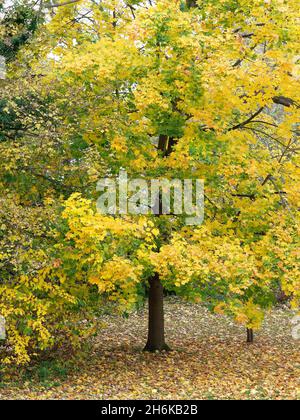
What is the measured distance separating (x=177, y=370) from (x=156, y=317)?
1.87 metres

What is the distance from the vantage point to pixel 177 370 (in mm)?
15266

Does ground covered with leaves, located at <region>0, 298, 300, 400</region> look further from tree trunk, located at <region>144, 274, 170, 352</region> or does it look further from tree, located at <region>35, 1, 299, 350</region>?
tree, located at <region>35, 1, 299, 350</region>

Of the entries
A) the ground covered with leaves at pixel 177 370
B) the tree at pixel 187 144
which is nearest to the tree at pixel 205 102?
the tree at pixel 187 144

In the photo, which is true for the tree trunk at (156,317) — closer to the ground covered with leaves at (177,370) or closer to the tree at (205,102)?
the ground covered with leaves at (177,370)

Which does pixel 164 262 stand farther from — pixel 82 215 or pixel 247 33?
pixel 247 33

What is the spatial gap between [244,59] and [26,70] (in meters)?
4.09

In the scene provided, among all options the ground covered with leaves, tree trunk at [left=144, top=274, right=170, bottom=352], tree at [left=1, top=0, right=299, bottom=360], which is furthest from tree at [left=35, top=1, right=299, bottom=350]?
tree trunk at [left=144, top=274, right=170, bottom=352]

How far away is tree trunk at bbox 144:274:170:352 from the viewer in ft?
54.8

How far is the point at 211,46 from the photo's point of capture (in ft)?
41.5

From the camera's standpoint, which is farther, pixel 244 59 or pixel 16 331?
pixel 244 59

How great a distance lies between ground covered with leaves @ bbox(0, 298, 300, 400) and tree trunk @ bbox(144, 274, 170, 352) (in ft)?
1.05

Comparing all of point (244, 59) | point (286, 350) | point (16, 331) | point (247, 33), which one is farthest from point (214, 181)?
Result: point (286, 350)

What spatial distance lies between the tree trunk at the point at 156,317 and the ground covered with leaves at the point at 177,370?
32cm

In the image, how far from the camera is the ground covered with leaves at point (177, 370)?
1291 centimetres
